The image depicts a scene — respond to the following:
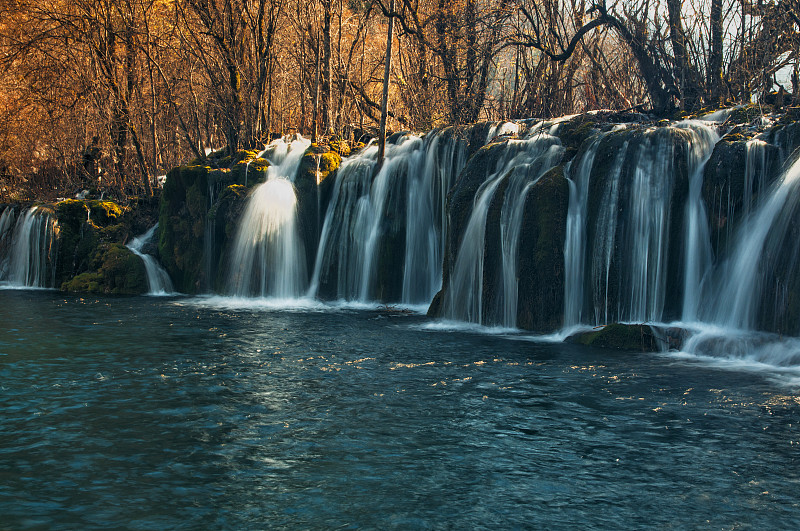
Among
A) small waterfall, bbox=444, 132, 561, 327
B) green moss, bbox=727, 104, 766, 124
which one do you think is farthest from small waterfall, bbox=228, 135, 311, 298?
green moss, bbox=727, 104, 766, 124

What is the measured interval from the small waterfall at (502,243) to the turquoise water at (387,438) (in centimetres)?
228

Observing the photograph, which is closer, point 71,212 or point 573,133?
point 573,133

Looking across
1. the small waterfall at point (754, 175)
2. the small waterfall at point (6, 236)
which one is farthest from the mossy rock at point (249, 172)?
the small waterfall at point (754, 175)

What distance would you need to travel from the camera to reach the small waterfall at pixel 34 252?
23.6 metres

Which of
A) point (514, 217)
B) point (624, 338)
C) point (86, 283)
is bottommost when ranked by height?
point (624, 338)

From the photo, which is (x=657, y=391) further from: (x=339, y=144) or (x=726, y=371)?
(x=339, y=144)

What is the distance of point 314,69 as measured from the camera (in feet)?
92.6

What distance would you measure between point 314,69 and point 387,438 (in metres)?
22.7

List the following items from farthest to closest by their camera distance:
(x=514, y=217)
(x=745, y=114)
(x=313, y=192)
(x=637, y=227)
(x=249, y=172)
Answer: (x=249, y=172) → (x=313, y=192) → (x=745, y=114) → (x=514, y=217) → (x=637, y=227)

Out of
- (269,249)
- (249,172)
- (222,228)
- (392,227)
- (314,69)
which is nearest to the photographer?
(392,227)

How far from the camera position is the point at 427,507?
5895mm

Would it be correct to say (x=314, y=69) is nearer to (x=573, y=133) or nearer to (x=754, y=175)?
(x=573, y=133)

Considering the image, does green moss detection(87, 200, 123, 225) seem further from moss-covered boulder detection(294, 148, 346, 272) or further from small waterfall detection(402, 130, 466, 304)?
small waterfall detection(402, 130, 466, 304)

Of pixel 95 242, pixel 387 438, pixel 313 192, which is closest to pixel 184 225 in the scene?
pixel 95 242
